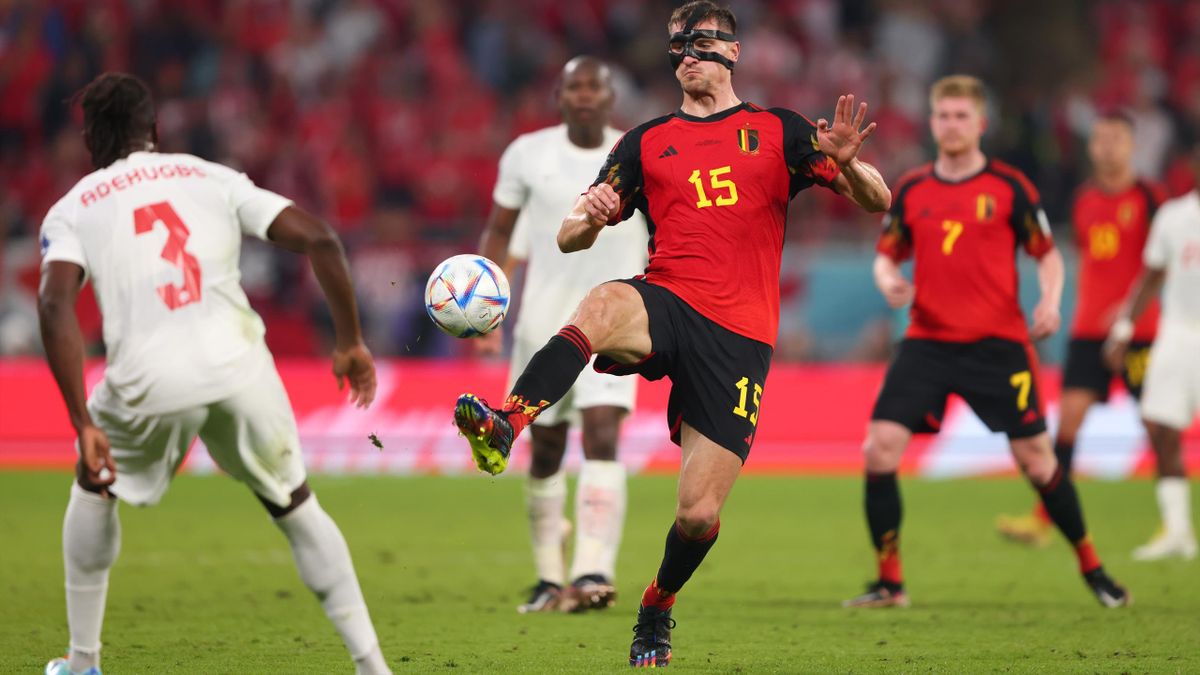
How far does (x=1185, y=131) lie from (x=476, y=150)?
8604mm

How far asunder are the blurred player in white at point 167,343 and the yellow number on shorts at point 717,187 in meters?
1.48

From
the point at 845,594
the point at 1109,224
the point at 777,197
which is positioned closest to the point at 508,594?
the point at 845,594

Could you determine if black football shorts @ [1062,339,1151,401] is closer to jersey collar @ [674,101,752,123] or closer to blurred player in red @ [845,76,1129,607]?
blurred player in red @ [845,76,1129,607]

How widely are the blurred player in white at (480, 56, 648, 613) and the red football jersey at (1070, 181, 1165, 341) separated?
4.37m

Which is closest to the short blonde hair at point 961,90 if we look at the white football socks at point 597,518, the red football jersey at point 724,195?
the red football jersey at point 724,195

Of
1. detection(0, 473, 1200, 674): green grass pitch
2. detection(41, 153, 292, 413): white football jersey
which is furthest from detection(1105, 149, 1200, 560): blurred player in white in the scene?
detection(41, 153, 292, 413): white football jersey

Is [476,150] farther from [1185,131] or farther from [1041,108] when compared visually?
[1185,131]

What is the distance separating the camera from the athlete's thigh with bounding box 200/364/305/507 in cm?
567

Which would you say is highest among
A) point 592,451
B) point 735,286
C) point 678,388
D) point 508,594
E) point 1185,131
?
point 1185,131

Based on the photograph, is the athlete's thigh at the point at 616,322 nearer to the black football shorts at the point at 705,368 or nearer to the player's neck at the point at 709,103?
the black football shorts at the point at 705,368

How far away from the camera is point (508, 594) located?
9.02 meters

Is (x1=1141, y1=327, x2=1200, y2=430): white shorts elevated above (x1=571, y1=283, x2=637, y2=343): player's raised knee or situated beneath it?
situated beneath

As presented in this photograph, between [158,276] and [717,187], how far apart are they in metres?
2.18

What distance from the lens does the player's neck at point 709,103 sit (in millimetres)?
6568
